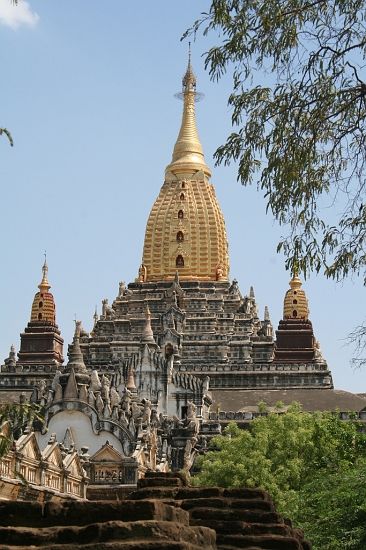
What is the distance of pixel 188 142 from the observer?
84.9 m

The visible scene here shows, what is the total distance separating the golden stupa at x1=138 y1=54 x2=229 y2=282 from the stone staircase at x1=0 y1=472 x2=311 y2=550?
210ft

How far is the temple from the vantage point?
4325 cm

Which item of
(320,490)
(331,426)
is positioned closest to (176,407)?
(331,426)

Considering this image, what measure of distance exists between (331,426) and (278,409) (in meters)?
20.1

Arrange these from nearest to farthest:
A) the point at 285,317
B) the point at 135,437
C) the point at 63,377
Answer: the point at 135,437 < the point at 63,377 < the point at 285,317

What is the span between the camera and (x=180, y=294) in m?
74.6

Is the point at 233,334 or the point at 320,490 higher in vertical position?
the point at 233,334

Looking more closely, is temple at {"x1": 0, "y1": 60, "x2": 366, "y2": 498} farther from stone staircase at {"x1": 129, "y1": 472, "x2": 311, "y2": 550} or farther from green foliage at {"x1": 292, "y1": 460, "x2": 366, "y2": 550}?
stone staircase at {"x1": 129, "y1": 472, "x2": 311, "y2": 550}

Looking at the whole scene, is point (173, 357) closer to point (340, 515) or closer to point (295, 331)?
point (295, 331)

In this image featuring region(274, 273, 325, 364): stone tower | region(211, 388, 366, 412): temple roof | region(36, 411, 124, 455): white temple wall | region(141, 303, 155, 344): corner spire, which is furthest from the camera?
region(274, 273, 325, 364): stone tower

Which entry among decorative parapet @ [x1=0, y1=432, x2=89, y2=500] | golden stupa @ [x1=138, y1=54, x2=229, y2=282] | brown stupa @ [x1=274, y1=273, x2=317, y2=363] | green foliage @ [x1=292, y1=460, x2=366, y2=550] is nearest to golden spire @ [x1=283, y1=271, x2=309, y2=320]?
brown stupa @ [x1=274, y1=273, x2=317, y2=363]

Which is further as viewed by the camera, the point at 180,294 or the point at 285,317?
the point at 285,317

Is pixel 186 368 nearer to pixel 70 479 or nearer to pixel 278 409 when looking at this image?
pixel 278 409

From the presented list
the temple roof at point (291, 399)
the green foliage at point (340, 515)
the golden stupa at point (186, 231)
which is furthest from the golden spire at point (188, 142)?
the green foliage at point (340, 515)
